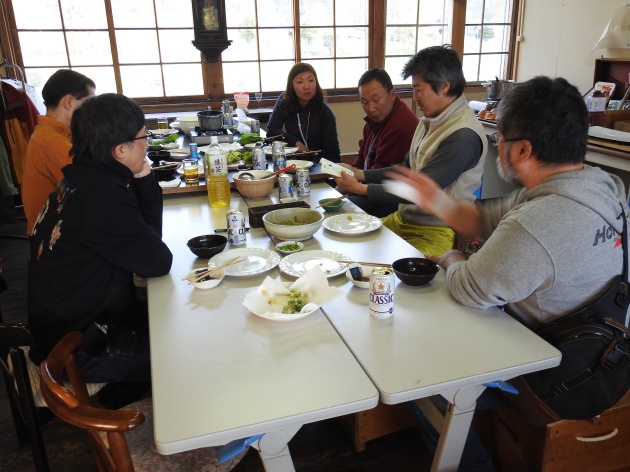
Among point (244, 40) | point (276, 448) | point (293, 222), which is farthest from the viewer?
point (244, 40)

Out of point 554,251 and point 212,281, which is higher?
point 554,251

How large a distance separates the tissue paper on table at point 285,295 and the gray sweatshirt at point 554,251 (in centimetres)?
38

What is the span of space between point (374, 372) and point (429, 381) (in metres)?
0.12

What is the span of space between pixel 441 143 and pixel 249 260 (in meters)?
1.01

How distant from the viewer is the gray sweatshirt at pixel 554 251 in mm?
1181

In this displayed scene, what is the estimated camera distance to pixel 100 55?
493cm

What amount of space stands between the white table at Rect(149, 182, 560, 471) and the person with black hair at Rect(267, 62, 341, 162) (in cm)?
222

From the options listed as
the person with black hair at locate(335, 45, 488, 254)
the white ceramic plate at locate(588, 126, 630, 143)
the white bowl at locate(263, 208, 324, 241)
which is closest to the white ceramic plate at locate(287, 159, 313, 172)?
the person with black hair at locate(335, 45, 488, 254)

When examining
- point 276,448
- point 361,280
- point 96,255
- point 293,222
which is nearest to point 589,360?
point 361,280

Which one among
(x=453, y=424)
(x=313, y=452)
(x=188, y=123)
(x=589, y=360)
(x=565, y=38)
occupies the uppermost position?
(x=565, y=38)

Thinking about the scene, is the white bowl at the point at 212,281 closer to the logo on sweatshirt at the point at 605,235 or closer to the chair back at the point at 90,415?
the chair back at the point at 90,415

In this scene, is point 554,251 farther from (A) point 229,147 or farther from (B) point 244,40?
(B) point 244,40

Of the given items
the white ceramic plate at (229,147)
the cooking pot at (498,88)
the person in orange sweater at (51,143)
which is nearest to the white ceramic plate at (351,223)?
the person in orange sweater at (51,143)

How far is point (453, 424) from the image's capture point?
1.19m
